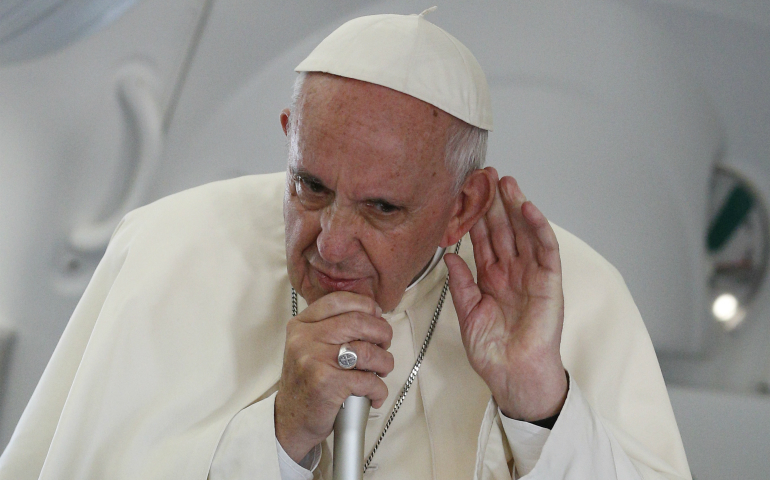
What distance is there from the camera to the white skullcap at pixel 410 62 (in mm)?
1905

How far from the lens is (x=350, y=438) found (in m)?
1.75

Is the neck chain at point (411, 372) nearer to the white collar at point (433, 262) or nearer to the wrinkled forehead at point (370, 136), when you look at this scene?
the white collar at point (433, 262)

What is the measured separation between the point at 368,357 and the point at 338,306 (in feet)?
0.48

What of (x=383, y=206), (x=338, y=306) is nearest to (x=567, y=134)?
(x=383, y=206)

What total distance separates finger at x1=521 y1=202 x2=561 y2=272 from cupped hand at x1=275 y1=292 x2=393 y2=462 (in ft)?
1.57

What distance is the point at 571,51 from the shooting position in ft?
12.3

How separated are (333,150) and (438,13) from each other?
7.23 feet

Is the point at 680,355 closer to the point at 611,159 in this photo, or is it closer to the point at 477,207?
the point at 611,159

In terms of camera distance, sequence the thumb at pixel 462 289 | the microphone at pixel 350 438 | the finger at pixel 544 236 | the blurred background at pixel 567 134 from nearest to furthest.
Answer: the microphone at pixel 350 438 < the finger at pixel 544 236 < the thumb at pixel 462 289 < the blurred background at pixel 567 134

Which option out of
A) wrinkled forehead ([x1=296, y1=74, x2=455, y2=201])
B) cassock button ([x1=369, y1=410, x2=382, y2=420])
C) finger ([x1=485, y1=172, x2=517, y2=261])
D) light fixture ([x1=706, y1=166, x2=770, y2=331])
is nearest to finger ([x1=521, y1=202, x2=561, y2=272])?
finger ([x1=485, y1=172, x2=517, y2=261])

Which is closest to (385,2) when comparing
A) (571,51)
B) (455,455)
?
(571,51)

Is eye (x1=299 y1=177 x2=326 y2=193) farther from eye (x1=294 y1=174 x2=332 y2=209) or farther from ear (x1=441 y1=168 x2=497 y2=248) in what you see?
ear (x1=441 y1=168 x2=497 y2=248)

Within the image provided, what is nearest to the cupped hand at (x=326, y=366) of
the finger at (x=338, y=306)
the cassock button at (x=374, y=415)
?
the finger at (x=338, y=306)

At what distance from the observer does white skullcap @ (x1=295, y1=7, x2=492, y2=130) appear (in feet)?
6.25
